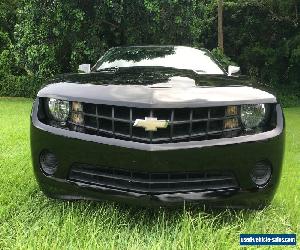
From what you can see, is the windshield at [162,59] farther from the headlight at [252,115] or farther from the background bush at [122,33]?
the background bush at [122,33]

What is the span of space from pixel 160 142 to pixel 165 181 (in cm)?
25

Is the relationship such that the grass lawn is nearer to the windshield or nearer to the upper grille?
the upper grille

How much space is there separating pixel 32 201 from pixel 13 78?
18.8 m

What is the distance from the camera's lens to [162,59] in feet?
14.4

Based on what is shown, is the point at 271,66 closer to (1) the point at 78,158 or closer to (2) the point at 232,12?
(2) the point at 232,12

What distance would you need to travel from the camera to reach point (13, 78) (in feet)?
69.3

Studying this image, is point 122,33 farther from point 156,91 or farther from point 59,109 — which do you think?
point 156,91

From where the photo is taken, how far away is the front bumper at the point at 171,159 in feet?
8.77

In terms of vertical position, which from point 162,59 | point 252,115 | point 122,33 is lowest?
point 122,33

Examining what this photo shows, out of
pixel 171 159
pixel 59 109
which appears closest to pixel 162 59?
pixel 59 109

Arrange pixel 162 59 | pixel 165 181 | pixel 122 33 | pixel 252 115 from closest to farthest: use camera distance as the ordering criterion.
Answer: pixel 165 181
pixel 252 115
pixel 162 59
pixel 122 33

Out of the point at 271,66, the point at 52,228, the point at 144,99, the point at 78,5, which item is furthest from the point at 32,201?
the point at 271,66

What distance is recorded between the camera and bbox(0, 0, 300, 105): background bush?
628 inches

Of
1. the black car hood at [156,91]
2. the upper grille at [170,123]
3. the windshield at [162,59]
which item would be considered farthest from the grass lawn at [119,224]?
the windshield at [162,59]
